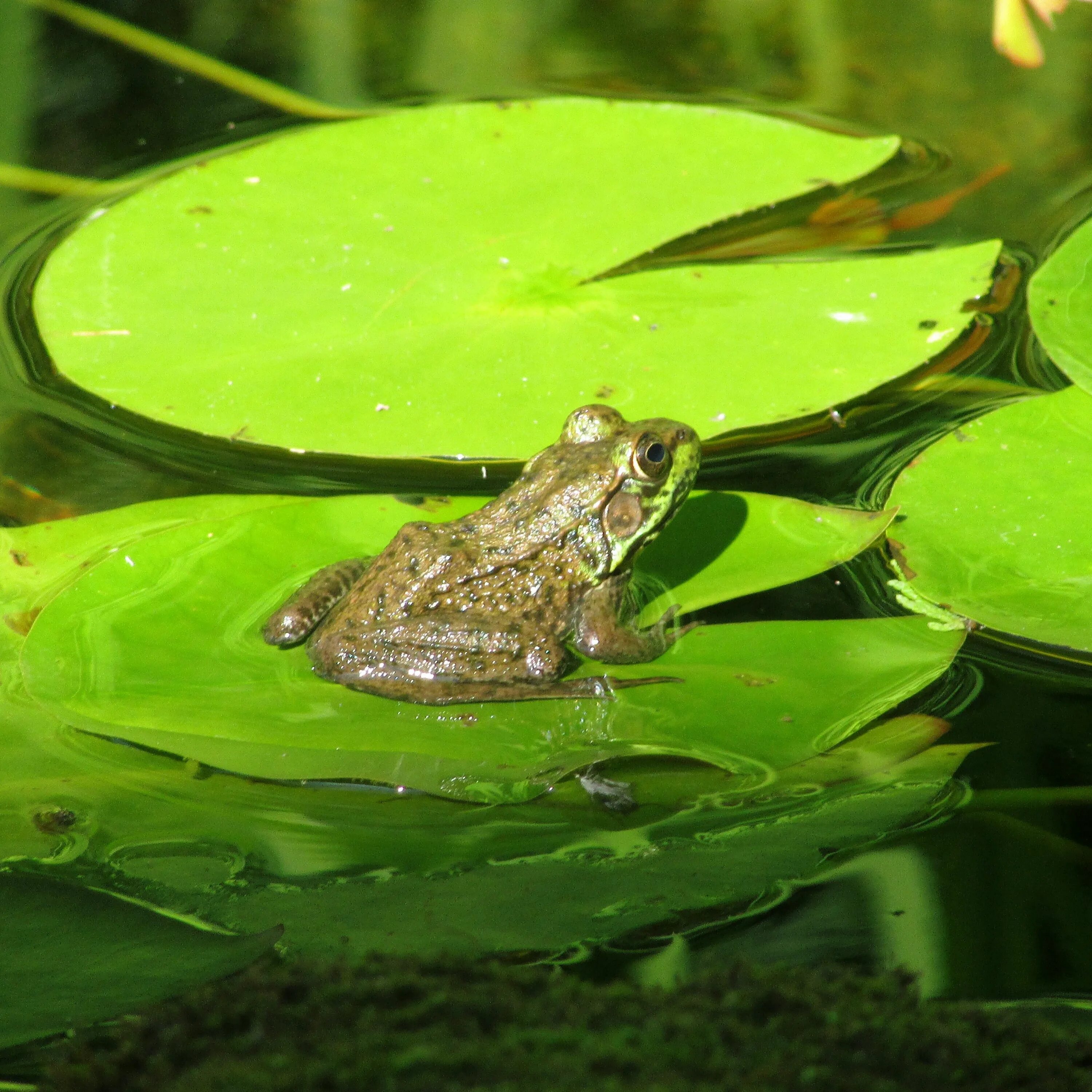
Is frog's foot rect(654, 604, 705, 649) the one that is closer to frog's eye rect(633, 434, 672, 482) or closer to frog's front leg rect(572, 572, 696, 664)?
frog's front leg rect(572, 572, 696, 664)

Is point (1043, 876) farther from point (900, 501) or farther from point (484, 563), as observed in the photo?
point (484, 563)

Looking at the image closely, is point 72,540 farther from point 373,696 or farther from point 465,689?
point 465,689

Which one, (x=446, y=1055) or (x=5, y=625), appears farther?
(x=5, y=625)

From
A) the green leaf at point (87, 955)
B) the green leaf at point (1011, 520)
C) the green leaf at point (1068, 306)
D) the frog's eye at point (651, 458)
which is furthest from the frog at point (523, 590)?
the green leaf at point (1068, 306)

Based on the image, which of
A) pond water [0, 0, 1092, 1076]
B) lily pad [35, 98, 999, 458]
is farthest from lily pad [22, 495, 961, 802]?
lily pad [35, 98, 999, 458]

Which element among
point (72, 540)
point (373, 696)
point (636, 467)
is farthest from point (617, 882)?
point (72, 540)

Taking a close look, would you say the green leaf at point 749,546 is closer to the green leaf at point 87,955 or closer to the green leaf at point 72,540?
the green leaf at point 72,540

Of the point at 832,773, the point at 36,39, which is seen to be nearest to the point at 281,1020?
the point at 832,773
